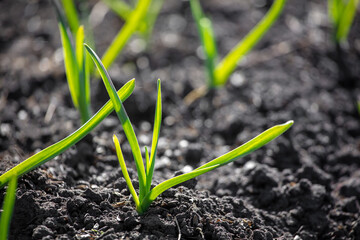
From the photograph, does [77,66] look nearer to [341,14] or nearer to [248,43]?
[248,43]

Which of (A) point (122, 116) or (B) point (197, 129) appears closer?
(A) point (122, 116)

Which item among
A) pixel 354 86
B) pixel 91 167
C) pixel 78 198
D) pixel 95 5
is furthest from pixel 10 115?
pixel 354 86

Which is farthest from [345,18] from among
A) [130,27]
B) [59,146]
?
[59,146]

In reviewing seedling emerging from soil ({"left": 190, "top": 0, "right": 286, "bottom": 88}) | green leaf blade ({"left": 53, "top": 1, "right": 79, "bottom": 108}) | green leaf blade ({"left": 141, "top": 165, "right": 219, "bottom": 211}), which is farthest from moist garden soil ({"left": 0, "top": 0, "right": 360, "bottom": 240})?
green leaf blade ({"left": 53, "top": 1, "right": 79, "bottom": 108})

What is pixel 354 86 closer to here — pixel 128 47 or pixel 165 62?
pixel 165 62

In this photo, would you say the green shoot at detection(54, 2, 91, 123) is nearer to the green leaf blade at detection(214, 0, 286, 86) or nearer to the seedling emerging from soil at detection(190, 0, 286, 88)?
the seedling emerging from soil at detection(190, 0, 286, 88)

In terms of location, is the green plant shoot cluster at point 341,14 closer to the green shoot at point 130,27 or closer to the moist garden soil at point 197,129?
the moist garden soil at point 197,129

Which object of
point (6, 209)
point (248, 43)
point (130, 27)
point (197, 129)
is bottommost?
point (6, 209)
